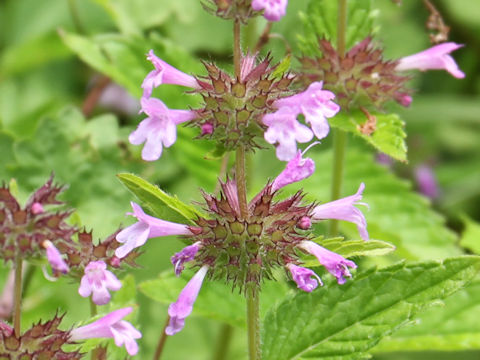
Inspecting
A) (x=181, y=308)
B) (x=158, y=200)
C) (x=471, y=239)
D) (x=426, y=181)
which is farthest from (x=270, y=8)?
(x=426, y=181)

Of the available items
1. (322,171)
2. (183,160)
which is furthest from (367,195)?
(183,160)

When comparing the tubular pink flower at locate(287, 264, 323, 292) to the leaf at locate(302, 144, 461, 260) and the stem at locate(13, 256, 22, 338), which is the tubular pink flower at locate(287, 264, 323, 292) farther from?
the leaf at locate(302, 144, 461, 260)

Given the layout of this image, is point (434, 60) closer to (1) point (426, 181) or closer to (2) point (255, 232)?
(2) point (255, 232)

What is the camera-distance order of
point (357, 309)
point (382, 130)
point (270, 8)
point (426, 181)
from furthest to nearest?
1. point (426, 181)
2. point (382, 130)
3. point (357, 309)
4. point (270, 8)

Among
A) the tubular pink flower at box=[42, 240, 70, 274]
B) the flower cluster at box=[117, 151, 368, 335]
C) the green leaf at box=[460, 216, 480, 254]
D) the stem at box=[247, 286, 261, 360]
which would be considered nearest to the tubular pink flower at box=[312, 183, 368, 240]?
the flower cluster at box=[117, 151, 368, 335]

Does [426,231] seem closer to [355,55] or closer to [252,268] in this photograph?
[355,55]

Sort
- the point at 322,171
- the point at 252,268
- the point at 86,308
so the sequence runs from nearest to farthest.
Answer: the point at 252,268, the point at 322,171, the point at 86,308
